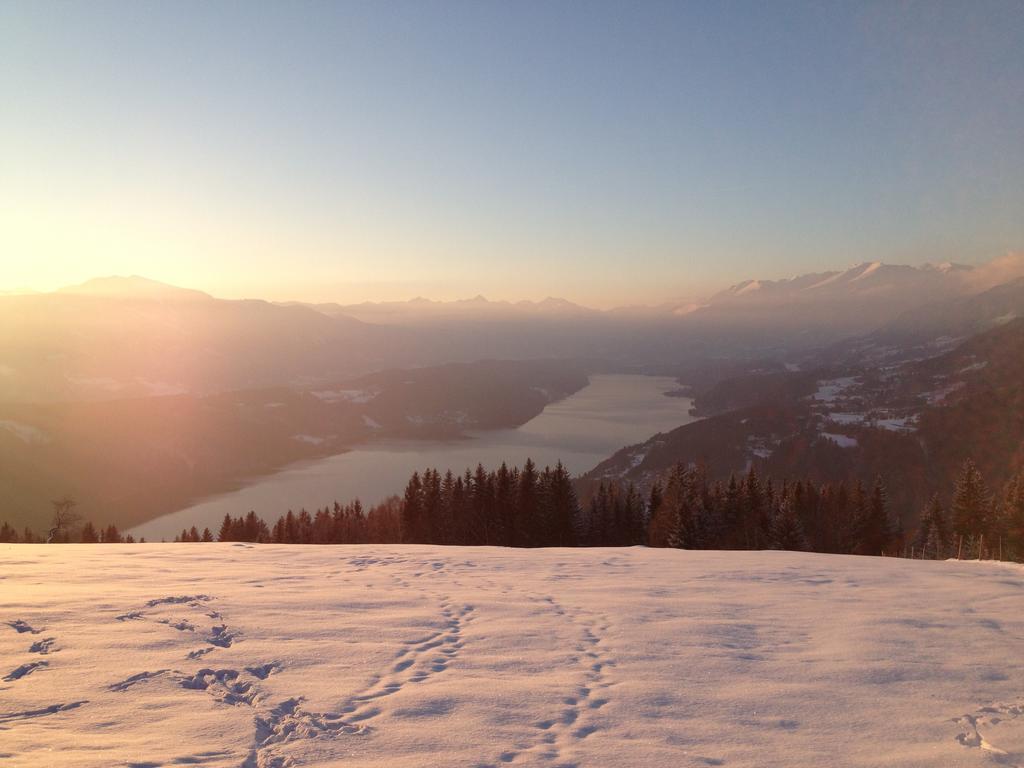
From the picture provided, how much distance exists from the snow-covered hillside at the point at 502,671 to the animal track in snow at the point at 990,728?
0.02m

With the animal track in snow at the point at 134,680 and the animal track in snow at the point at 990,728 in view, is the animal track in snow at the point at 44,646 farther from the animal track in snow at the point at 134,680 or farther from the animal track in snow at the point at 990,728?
the animal track in snow at the point at 990,728

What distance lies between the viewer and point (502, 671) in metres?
5.84

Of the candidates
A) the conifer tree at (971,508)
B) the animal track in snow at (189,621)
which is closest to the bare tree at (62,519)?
the animal track in snow at (189,621)

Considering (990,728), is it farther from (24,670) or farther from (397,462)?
(397,462)

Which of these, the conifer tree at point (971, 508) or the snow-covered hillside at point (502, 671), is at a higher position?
the snow-covered hillside at point (502, 671)

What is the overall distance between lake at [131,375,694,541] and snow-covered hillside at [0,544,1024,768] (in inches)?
3860

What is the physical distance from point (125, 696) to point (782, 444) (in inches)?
5796

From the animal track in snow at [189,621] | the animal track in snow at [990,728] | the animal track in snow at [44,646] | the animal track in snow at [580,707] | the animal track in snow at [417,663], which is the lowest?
the animal track in snow at [990,728]

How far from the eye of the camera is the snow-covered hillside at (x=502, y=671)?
4.38 m

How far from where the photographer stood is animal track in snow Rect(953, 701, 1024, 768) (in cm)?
440

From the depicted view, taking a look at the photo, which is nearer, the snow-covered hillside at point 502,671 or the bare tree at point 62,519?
the snow-covered hillside at point 502,671

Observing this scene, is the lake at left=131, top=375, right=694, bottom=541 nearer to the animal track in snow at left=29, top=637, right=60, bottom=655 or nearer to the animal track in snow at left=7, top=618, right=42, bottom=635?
the animal track in snow at left=7, top=618, right=42, bottom=635

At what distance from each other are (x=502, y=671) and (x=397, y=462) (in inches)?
5595

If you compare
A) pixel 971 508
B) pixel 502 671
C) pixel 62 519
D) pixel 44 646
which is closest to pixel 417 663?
pixel 502 671
